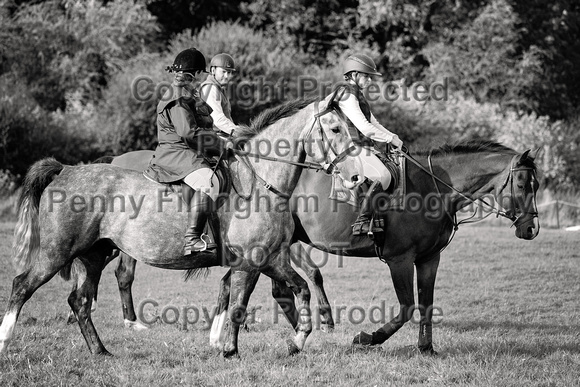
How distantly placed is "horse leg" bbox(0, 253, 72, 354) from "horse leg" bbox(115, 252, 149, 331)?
7.03 feet

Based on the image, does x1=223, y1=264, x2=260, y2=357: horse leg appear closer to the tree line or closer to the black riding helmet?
the black riding helmet

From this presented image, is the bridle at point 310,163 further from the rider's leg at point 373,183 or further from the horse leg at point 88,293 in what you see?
the horse leg at point 88,293

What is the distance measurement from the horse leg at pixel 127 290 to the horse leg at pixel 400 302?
2.96 m

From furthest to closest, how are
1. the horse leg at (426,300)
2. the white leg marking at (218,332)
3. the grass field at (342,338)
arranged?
the horse leg at (426,300) < the white leg marking at (218,332) < the grass field at (342,338)

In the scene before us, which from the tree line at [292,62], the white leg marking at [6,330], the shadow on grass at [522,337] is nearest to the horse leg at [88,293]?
the white leg marking at [6,330]

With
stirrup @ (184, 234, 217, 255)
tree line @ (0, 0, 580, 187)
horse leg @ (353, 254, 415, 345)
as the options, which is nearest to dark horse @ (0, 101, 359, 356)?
stirrup @ (184, 234, 217, 255)

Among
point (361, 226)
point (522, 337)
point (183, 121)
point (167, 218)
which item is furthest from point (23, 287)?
point (522, 337)

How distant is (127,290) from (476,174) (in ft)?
15.0

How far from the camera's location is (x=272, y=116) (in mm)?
7684

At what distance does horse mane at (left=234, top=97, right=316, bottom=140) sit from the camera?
25.1ft

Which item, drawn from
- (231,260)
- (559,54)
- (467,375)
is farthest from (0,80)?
(559,54)

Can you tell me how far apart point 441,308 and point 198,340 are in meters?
4.35

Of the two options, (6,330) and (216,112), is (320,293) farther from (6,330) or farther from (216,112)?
(6,330)

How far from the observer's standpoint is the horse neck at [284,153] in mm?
7379
